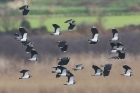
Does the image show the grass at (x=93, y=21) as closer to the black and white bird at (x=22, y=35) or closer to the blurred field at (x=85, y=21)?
the blurred field at (x=85, y=21)

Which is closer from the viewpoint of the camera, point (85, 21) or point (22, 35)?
point (22, 35)

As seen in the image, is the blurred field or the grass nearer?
the blurred field

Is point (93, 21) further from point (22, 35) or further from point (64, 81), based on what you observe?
point (22, 35)

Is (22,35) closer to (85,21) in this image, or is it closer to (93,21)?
(85,21)

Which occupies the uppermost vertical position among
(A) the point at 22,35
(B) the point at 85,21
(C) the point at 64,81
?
(B) the point at 85,21

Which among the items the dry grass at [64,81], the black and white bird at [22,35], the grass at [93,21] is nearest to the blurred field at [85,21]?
the grass at [93,21]

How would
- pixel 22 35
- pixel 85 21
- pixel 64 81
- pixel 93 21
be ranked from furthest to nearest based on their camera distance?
pixel 93 21 < pixel 85 21 < pixel 64 81 < pixel 22 35

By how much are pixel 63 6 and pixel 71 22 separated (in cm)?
1410

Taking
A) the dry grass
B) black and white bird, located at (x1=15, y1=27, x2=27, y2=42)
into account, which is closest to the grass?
the dry grass

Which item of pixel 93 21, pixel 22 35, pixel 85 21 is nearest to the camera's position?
pixel 22 35

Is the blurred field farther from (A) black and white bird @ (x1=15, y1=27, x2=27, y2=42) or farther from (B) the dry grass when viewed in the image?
(A) black and white bird @ (x1=15, y1=27, x2=27, y2=42)

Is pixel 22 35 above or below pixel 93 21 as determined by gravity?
below

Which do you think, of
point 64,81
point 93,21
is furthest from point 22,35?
point 93,21

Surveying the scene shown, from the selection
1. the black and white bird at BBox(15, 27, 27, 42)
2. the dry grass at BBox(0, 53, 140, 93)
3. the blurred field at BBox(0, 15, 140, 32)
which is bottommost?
the black and white bird at BBox(15, 27, 27, 42)
